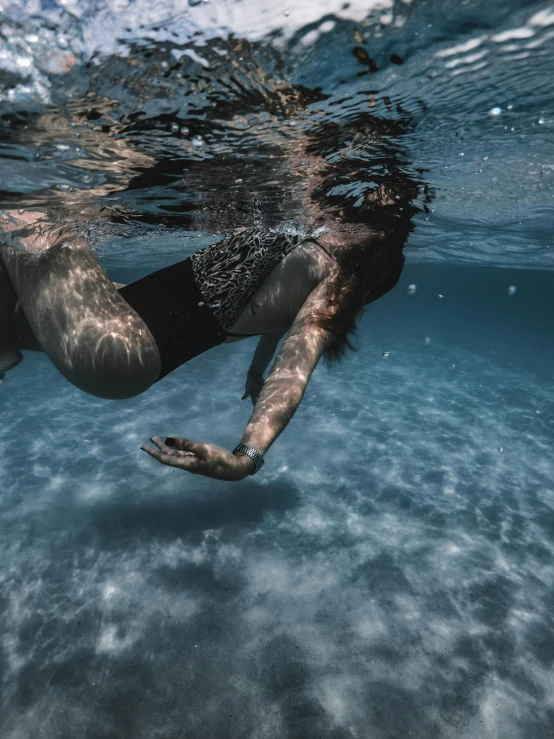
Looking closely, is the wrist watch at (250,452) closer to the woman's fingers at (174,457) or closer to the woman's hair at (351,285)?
the woman's fingers at (174,457)

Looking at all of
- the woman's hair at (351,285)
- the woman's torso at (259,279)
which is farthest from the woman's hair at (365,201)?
the woman's torso at (259,279)

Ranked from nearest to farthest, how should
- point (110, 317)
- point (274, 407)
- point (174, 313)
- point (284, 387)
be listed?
1. point (274, 407)
2. point (284, 387)
3. point (110, 317)
4. point (174, 313)

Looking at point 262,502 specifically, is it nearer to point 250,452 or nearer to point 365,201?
point 365,201

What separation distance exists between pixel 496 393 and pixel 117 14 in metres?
23.3

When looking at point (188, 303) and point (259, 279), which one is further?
point (259, 279)

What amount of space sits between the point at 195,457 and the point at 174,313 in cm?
192

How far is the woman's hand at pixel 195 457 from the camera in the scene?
5.67 feet

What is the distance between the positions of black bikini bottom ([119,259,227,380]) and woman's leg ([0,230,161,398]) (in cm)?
10

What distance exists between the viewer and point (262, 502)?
31.2ft

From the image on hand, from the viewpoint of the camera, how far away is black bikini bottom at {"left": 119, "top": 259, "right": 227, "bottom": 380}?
10.9 ft

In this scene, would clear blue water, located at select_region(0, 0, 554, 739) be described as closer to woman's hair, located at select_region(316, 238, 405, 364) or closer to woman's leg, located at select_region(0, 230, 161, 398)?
woman's hair, located at select_region(316, 238, 405, 364)

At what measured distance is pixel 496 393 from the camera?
21.7 meters

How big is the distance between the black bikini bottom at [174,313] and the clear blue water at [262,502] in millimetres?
1473

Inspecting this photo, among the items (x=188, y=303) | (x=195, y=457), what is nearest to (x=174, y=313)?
(x=188, y=303)
